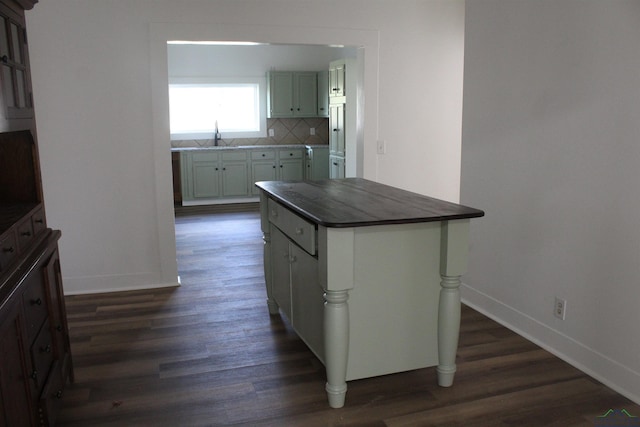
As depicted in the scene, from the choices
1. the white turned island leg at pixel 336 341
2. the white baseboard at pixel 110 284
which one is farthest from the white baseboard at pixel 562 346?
the white baseboard at pixel 110 284

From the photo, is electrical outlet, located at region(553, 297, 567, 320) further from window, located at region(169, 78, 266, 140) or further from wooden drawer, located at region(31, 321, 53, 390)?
window, located at region(169, 78, 266, 140)

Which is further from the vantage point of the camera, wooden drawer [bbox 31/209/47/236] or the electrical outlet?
the electrical outlet

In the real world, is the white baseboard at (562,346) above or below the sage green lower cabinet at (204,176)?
below

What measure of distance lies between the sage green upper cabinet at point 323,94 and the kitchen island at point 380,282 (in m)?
5.80

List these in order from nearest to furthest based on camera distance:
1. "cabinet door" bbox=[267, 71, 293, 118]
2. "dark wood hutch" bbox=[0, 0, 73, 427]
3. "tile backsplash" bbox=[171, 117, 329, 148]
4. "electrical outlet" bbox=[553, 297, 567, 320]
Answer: "dark wood hutch" bbox=[0, 0, 73, 427], "electrical outlet" bbox=[553, 297, 567, 320], "cabinet door" bbox=[267, 71, 293, 118], "tile backsplash" bbox=[171, 117, 329, 148]

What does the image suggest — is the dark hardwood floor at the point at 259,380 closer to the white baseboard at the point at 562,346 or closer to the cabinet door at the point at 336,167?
the white baseboard at the point at 562,346

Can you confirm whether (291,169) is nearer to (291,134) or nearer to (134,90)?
(291,134)

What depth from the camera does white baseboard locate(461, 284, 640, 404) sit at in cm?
265

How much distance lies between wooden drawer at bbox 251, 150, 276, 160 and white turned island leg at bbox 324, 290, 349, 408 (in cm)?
604

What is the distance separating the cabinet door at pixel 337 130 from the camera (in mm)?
7238

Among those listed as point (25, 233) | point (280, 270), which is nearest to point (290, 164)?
point (280, 270)

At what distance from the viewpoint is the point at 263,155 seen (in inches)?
329

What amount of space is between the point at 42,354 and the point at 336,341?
1211 millimetres

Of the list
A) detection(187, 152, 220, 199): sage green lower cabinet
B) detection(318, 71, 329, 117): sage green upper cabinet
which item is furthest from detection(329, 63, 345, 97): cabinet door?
detection(187, 152, 220, 199): sage green lower cabinet
